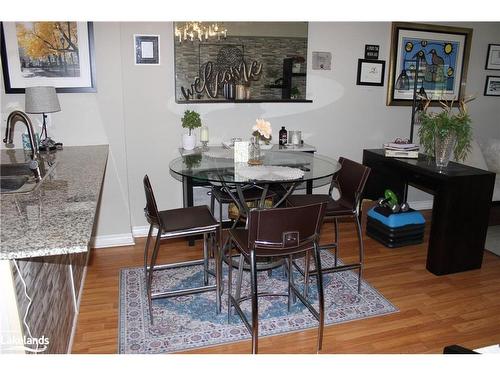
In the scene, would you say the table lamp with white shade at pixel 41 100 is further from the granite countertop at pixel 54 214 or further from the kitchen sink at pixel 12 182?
the kitchen sink at pixel 12 182

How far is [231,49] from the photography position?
3.76 metres

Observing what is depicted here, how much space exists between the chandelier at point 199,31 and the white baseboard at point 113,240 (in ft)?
5.86

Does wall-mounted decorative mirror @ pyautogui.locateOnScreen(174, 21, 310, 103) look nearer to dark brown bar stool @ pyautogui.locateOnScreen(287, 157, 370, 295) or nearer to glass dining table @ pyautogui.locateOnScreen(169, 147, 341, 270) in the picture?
glass dining table @ pyautogui.locateOnScreen(169, 147, 341, 270)

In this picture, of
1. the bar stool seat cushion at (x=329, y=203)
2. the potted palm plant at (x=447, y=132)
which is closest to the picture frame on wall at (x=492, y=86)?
the potted palm plant at (x=447, y=132)

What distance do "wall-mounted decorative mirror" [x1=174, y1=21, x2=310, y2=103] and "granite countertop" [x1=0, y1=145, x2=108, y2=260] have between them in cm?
146

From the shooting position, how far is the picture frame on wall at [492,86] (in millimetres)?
4731

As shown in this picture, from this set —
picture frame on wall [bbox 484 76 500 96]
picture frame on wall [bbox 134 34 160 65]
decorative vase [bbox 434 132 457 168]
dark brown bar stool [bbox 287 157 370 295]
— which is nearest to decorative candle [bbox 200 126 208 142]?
picture frame on wall [bbox 134 34 160 65]

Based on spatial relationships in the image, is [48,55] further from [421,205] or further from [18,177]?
[421,205]

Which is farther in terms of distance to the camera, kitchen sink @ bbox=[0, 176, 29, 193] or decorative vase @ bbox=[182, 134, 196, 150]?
decorative vase @ bbox=[182, 134, 196, 150]

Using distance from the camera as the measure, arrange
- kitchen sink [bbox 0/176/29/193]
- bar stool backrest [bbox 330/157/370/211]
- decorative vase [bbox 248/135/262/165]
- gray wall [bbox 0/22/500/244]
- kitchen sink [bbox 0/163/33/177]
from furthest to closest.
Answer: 1. gray wall [bbox 0/22/500/244]
2. decorative vase [bbox 248/135/262/165]
3. bar stool backrest [bbox 330/157/370/211]
4. kitchen sink [bbox 0/163/33/177]
5. kitchen sink [bbox 0/176/29/193]

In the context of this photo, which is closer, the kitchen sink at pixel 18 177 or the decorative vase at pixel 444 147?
the kitchen sink at pixel 18 177

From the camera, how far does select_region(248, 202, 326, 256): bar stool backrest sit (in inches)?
77.7

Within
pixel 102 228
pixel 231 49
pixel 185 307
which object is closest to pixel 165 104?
pixel 231 49

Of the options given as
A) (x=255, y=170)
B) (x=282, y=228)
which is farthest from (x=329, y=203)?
(x=282, y=228)
